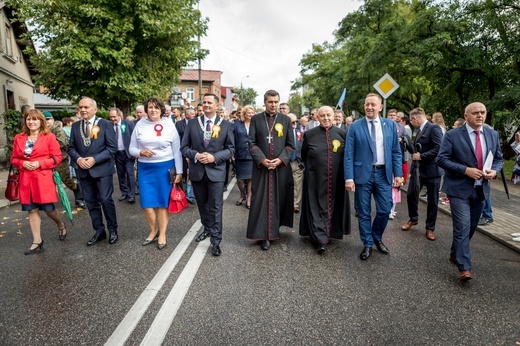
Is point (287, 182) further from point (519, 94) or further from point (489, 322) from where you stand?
point (519, 94)

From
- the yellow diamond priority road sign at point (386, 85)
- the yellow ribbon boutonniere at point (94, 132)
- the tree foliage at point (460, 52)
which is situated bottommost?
the yellow ribbon boutonniere at point (94, 132)

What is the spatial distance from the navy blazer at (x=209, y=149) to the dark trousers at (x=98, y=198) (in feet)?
4.25

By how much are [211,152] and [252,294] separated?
2.06 meters

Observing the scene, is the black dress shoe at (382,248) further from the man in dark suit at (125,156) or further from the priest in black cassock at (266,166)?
the man in dark suit at (125,156)

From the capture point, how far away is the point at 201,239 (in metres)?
5.20

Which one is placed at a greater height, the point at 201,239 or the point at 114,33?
the point at 114,33

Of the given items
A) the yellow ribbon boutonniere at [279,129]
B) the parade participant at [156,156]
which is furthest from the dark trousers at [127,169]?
the yellow ribbon boutonniere at [279,129]

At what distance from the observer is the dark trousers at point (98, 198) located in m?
5.05

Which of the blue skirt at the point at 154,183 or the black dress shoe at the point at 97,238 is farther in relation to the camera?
the black dress shoe at the point at 97,238

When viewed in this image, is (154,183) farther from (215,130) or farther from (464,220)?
(464,220)

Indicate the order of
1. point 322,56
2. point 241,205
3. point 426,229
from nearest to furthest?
point 426,229 < point 241,205 < point 322,56

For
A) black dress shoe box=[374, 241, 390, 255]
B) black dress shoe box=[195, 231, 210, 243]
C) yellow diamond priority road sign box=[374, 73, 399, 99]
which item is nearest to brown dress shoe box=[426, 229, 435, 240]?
black dress shoe box=[374, 241, 390, 255]

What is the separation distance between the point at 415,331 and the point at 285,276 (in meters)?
1.46

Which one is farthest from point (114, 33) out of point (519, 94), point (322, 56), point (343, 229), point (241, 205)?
point (322, 56)
